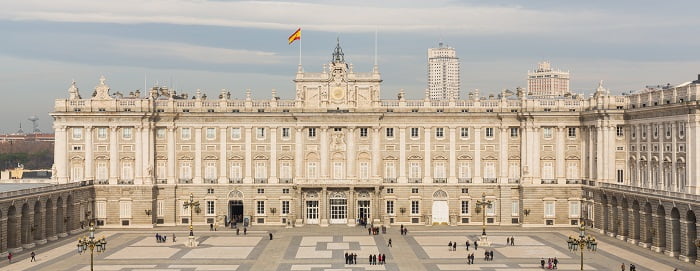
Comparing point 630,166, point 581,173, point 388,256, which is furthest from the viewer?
point 581,173

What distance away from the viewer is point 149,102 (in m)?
96.8

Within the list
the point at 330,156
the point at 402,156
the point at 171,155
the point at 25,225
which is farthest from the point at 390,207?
the point at 25,225

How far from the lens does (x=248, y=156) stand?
98.3 m

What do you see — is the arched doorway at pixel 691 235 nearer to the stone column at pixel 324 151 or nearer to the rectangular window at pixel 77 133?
the stone column at pixel 324 151

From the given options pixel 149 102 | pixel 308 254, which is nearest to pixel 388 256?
pixel 308 254

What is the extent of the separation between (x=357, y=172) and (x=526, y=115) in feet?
68.4

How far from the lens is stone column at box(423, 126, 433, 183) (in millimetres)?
98375

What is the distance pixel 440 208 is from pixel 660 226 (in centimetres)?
2932

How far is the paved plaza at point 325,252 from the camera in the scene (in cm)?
6775

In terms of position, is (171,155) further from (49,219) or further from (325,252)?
(325,252)

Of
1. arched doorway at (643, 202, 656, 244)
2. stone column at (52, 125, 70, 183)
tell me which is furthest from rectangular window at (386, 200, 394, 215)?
stone column at (52, 125, 70, 183)

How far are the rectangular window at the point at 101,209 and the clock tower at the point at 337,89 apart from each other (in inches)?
993

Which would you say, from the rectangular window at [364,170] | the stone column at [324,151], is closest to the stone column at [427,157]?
the rectangular window at [364,170]

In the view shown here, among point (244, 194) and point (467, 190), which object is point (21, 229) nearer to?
point (244, 194)
